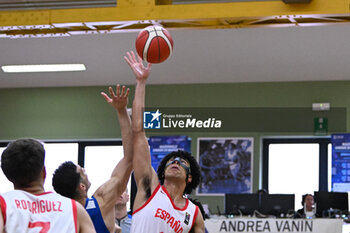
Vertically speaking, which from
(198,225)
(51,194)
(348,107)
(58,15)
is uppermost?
(58,15)

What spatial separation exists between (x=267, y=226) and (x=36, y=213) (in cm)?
640

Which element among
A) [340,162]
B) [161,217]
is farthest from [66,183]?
[340,162]

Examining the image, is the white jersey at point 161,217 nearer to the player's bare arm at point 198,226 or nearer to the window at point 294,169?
the player's bare arm at point 198,226

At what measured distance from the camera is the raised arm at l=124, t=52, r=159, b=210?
158 inches

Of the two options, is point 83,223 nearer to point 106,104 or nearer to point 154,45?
point 154,45

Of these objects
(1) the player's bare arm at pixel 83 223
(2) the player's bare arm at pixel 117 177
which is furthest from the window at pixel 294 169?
(1) the player's bare arm at pixel 83 223

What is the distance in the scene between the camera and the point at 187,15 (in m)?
8.66

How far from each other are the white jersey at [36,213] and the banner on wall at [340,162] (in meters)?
10.6

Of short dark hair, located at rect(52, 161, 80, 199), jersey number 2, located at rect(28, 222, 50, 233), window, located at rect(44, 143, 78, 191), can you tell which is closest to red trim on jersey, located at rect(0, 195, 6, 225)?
jersey number 2, located at rect(28, 222, 50, 233)

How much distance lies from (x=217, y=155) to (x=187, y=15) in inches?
201

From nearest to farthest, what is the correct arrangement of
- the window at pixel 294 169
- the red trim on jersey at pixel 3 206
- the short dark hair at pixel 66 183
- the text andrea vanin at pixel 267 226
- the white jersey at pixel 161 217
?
the red trim on jersey at pixel 3 206 → the short dark hair at pixel 66 183 → the white jersey at pixel 161 217 → the text andrea vanin at pixel 267 226 → the window at pixel 294 169

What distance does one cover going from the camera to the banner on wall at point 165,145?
13516 millimetres

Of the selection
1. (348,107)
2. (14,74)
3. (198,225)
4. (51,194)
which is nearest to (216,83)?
(348,107)

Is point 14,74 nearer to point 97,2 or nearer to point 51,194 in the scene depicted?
point 97,2
